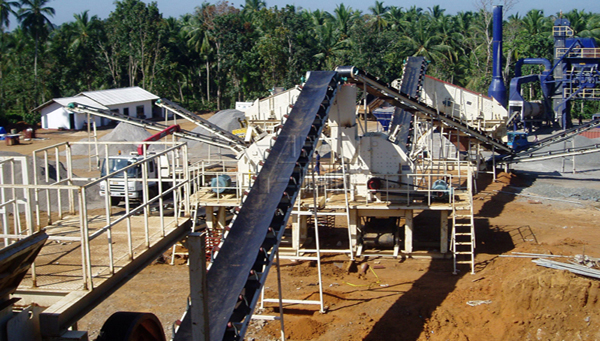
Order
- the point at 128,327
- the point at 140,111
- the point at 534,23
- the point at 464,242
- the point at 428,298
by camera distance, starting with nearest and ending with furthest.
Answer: the point at 128,327
the point at 428,298
the point at 464,242
the point at 140,111
the point at 534,23

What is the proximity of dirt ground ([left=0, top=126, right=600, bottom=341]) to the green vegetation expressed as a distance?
33.9 metres

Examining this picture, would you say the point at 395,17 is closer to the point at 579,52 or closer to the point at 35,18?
the point at 579,52

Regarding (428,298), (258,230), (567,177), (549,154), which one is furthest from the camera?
(567,177)

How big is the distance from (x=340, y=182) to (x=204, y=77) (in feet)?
134

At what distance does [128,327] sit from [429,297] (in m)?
9.94

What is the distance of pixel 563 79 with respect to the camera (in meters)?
42.8

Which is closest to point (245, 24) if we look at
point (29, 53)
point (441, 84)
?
point (29, 53)

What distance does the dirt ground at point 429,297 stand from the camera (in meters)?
13.1

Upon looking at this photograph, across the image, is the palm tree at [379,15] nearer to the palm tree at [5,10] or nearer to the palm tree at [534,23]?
the palm tree at [534,23]

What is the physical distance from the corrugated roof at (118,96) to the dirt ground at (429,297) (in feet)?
98.2

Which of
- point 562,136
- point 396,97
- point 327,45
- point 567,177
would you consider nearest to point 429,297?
point 396,97

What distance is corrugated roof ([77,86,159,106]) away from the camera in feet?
145

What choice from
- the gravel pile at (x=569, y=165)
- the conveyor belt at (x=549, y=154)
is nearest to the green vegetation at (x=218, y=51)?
the gravel pile at (x=569, y=165)

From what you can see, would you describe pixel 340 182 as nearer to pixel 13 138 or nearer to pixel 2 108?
pixel 13 138
